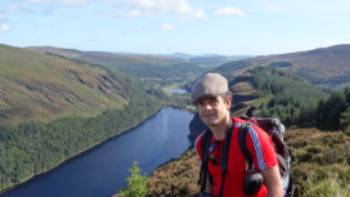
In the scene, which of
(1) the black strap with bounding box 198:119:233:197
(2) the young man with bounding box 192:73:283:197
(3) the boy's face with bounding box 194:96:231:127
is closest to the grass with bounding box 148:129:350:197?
(2) the young man with bounding box 192:73:283:197

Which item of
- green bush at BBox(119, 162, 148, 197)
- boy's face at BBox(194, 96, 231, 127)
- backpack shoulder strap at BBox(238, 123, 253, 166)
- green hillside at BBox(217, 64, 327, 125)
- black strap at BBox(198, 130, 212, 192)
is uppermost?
boy's face at BBox(194, 96, 231, 127)

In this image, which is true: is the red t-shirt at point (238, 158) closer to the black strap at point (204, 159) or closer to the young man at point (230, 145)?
the young man at point (230, 145)

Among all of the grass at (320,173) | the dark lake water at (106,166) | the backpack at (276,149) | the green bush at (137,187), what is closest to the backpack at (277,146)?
the backpack at (276,149)

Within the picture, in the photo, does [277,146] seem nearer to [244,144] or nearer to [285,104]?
[244,144]

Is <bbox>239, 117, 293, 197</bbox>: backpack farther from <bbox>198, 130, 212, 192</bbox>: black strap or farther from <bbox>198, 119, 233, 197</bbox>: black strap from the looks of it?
<bbox>198, 130, 212, 192</bbox>: black strap

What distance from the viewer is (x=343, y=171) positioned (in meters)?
11.6

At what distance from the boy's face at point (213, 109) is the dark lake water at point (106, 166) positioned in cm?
10596

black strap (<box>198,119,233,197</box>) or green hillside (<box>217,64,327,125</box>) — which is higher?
black strap (<box>198,119,233,197</box>)

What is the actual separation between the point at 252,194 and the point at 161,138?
168 metres

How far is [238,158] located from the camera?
241 inches

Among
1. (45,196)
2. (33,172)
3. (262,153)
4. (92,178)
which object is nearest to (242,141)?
(262,153)

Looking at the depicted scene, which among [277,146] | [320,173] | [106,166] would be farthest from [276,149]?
[106,166]

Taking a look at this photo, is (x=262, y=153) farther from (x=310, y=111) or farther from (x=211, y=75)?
(x=310, y=111)

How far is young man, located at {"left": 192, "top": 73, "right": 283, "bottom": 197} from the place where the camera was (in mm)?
5918
